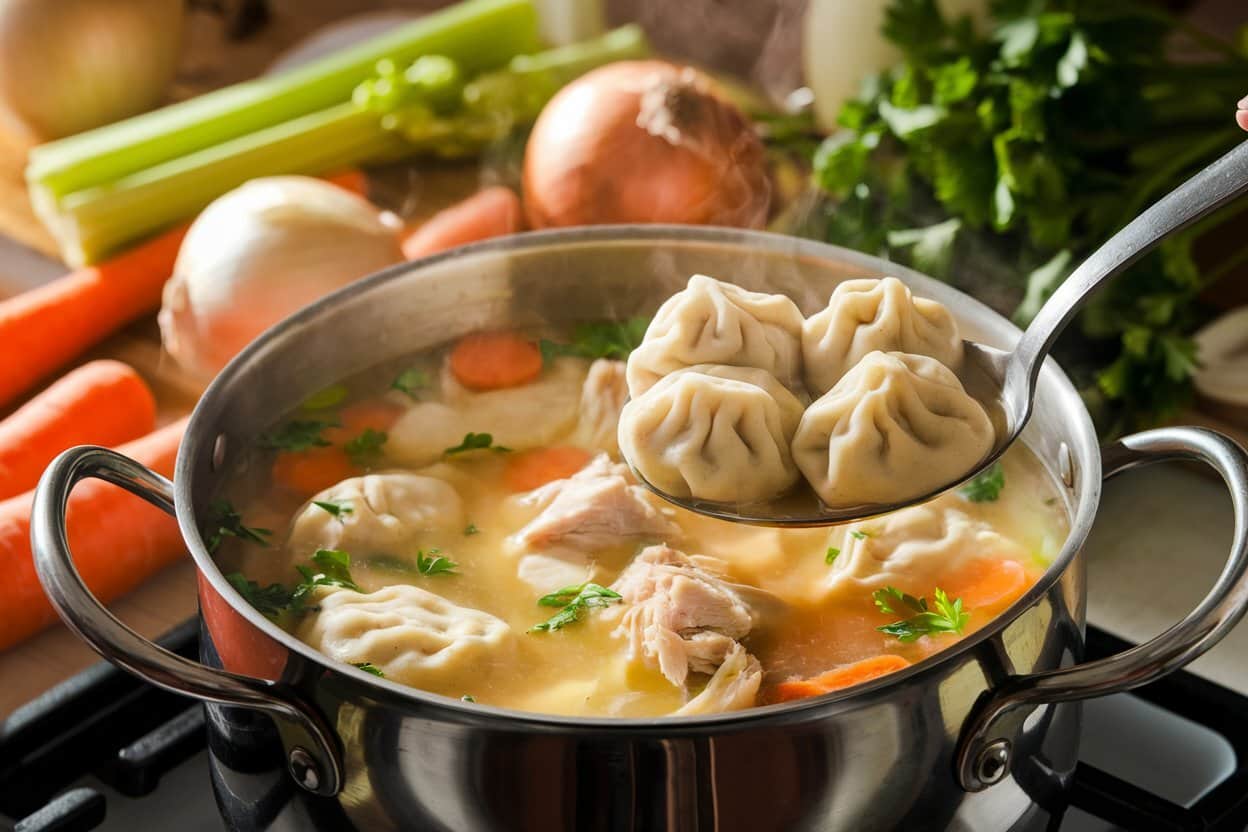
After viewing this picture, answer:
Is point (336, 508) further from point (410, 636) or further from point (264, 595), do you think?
point (410, 636)

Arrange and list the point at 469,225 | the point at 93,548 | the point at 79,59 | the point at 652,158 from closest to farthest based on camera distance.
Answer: the point at 93,548 < the point at 652,158 < the point at 469,225 < the point at 79,59

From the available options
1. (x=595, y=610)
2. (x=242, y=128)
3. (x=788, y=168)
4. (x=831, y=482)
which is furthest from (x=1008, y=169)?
(x=242, y=128)

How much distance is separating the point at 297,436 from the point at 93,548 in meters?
0.41

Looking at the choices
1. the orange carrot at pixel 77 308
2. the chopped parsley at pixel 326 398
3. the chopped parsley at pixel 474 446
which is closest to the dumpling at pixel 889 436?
the chopped parsley at pixel 474 446

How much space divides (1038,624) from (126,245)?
7.07 ft

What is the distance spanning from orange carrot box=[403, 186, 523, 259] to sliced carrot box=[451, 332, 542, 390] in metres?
0.67

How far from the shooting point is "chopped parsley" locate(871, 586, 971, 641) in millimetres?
1571

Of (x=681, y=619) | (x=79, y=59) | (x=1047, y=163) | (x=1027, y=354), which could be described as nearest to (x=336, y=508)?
(x=681, y=619)

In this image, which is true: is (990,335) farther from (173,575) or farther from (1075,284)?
(173,575)

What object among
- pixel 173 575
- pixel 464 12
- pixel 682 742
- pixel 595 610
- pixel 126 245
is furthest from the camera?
pixel 464 12

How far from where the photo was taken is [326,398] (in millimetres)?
1971

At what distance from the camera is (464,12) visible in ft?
10.7

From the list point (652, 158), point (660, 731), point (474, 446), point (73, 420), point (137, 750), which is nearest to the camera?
point (660, 731)

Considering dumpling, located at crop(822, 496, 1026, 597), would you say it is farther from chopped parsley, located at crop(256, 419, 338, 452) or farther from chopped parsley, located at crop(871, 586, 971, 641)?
chopped parsley, located at crop(256, 419, 338, 452)
